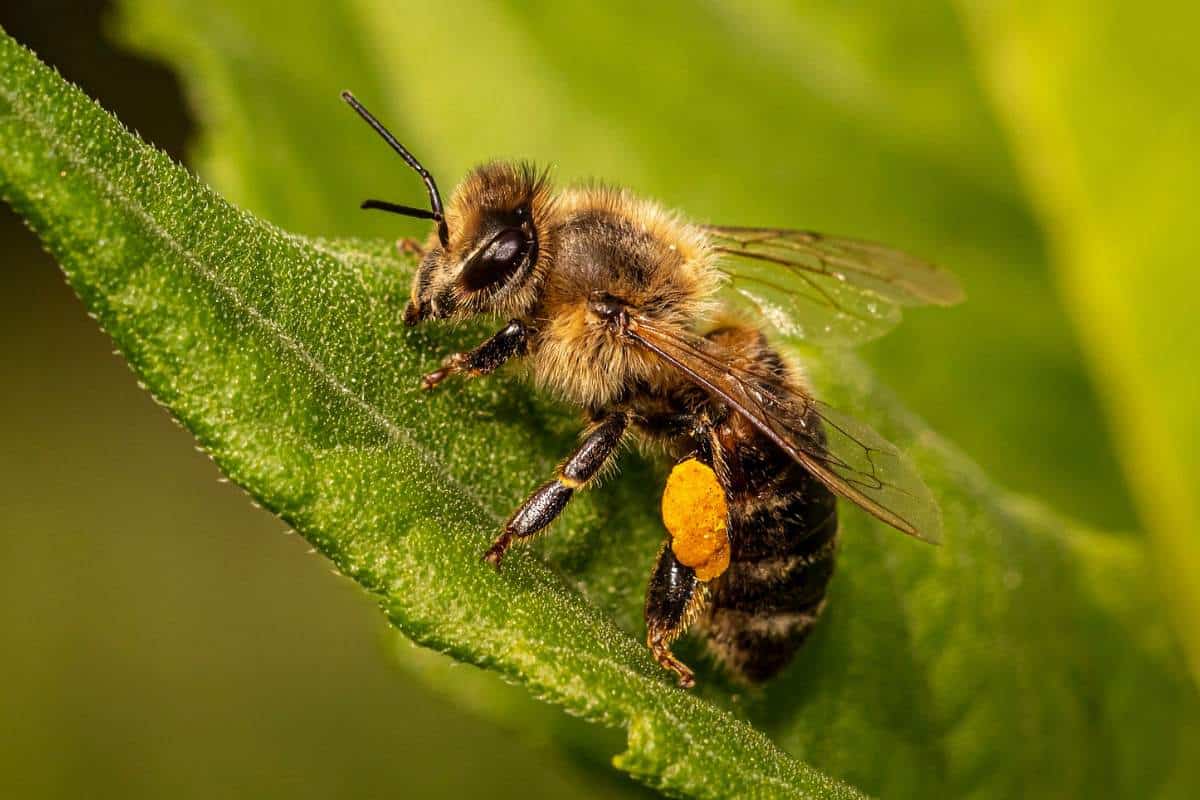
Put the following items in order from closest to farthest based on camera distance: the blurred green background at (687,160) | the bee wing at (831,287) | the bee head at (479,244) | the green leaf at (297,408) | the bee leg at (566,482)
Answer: the green leaf at (297,408), the bee leg at (566,482), the bee head at (479,244), the bee wing at (831,287), the blurred green background at (687,160)

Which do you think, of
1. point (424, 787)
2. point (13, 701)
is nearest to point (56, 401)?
point (13, 701)

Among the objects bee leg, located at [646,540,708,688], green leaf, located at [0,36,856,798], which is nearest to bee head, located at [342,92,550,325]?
green leaf, located at [0,36,856,798]

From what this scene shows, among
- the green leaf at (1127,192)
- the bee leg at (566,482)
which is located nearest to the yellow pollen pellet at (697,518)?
the bee leg at (566,482)

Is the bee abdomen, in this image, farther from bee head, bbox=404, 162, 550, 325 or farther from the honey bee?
bee head, bbox=404, 162, 550, 325

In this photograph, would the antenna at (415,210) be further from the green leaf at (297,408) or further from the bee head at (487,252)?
the green leaf at (297,408)

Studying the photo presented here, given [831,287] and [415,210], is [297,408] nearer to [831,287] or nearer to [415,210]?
Answer: [415,210]

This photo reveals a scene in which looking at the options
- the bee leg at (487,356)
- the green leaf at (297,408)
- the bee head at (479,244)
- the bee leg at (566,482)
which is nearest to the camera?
the green leaf at (297,408)
